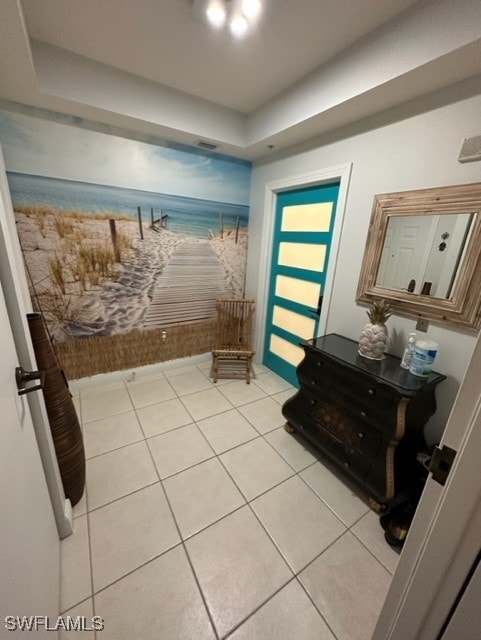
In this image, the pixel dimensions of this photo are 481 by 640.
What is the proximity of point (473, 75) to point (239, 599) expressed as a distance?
2.74m

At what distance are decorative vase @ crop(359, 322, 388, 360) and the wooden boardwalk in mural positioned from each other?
1766 millimetres

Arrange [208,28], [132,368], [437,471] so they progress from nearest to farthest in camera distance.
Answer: [437,471] < [208,28] < [132,368]

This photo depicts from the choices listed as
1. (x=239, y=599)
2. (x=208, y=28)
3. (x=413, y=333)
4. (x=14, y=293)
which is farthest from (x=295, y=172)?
(x=239, y=599)

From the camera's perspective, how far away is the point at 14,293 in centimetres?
87

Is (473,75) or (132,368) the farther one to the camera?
(132,368)

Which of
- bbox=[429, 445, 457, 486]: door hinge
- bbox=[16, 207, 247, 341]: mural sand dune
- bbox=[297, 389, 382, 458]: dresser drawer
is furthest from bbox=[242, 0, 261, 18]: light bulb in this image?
bbox=[297, 389, 382, 458]: dresser drawer

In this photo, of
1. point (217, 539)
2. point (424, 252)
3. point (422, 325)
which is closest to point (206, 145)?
point (424, 252)

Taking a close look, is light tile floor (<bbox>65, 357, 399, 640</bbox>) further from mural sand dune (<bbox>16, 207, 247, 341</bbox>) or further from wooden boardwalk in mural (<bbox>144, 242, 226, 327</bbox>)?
wooden boardwalk in mural (<bbox>144, 242, 226, 327</bbox>)

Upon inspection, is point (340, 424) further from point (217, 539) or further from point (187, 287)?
point (187, 287)

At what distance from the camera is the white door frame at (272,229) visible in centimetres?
193

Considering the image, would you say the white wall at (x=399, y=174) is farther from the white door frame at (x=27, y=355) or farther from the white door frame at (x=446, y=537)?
the white door frame at (x=27, y=355)

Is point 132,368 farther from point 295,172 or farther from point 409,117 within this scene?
point 409,117

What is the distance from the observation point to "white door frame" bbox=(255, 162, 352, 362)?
6.33 feet

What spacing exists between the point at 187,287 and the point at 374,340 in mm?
1917
